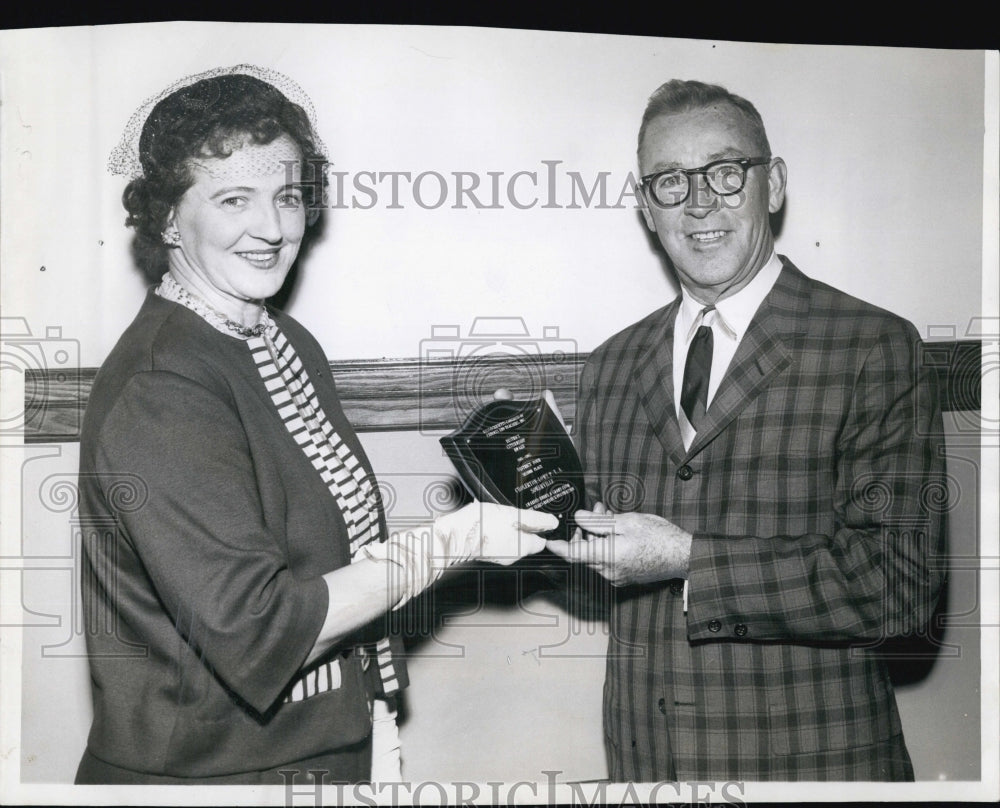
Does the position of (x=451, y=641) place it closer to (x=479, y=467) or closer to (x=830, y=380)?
(x=479, y=467)

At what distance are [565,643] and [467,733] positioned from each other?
13.1 inches

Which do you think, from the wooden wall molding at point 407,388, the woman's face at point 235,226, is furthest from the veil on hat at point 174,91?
the wooden wall molding at point 407,388

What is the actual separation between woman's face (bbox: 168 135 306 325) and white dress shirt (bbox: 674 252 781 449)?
1.01 m

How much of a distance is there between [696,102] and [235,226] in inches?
45.8

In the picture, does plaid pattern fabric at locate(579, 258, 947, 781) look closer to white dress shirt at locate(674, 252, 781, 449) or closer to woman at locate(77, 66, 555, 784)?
white dress shirt at locate(674, 252, 781, 449)

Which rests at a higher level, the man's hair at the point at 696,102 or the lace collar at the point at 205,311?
the man's hair at the point at 696,102

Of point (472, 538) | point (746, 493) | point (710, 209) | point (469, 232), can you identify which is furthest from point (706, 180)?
point (472, 538)

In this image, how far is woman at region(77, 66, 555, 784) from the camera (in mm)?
2047

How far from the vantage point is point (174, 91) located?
2262 millimetres

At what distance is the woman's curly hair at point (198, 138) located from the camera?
217cm

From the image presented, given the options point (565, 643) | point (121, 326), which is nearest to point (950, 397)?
point (565, 643)

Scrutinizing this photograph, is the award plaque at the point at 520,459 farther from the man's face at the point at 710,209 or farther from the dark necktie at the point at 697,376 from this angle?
the man's face at the point at 710,209

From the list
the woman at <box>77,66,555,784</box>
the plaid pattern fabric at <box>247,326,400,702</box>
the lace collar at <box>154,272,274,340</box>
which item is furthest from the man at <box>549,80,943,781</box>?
the lace collar at <box>154,272,274,340</box>

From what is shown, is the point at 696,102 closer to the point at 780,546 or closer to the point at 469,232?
the point at 469,232
